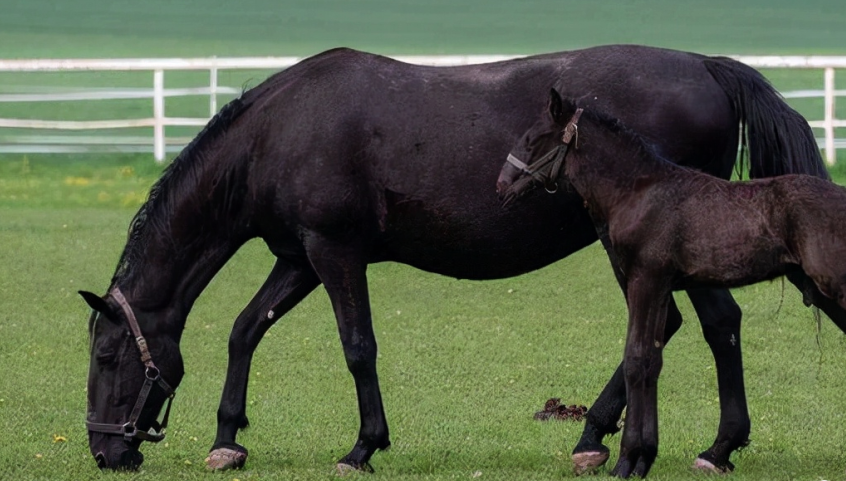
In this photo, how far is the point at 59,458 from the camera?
25.4ft

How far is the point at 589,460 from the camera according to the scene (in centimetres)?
732

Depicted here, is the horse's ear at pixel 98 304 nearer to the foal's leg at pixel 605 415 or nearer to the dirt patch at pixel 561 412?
the foal's leg at pixel 605 415

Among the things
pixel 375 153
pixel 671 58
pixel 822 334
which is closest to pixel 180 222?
pixel 375 153

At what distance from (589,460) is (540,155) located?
1.57 metres

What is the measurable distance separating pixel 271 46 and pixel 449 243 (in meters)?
42.2


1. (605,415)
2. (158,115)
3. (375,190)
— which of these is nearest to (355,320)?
(375,190)

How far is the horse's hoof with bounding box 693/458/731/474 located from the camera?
7.22m

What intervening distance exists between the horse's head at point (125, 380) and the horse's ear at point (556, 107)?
224cm

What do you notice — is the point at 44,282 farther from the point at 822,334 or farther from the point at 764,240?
the point at 764,240

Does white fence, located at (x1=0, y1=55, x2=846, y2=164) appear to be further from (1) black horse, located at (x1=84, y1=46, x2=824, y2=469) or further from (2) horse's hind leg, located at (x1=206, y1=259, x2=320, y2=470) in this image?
(2) horse's hind leg, located at (x1=206, y1=259, x2=320, y2=470)

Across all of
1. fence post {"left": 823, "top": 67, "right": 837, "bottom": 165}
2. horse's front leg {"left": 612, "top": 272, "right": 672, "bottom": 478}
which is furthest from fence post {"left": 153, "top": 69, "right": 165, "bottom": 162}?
horse's front leg {"left": 612, "top": 272, "right": 672, "bottom": 478}

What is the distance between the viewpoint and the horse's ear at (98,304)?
720 cm

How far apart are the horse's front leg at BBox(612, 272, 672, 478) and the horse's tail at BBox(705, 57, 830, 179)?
101cm

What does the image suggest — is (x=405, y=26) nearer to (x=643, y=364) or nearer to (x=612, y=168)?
(x=612, y=168)
